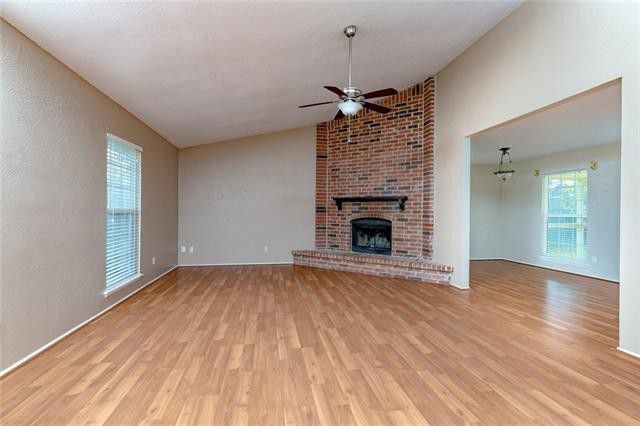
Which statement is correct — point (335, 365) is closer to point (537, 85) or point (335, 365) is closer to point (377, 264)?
point (537, 85)

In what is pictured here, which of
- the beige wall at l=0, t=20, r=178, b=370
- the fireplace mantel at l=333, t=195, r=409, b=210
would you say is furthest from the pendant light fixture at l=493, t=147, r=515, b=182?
the beige wall at l=0, t=20, r=178, b=370

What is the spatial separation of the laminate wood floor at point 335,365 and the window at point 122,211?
1.45 feet

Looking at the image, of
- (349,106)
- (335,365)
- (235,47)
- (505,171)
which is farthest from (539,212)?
(235,47)

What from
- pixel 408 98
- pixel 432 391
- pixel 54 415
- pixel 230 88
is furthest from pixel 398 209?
pixel 54 415

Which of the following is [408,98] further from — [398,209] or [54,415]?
[54,415]

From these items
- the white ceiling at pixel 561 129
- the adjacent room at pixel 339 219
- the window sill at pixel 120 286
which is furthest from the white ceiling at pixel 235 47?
the window sill at pixel 120 286

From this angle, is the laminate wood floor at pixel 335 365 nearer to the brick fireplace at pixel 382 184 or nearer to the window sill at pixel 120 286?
the window sill at pixel 120 286

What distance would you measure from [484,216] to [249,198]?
5629mm

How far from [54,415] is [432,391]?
2137 millimetres

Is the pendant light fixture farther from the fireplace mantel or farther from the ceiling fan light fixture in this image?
the ceiling fan light fixture

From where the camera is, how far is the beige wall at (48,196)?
212 cm

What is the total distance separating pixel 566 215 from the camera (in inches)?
240

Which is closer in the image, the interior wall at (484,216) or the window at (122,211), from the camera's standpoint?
the window at (122,211)

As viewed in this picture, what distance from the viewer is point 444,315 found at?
3.31 meters
